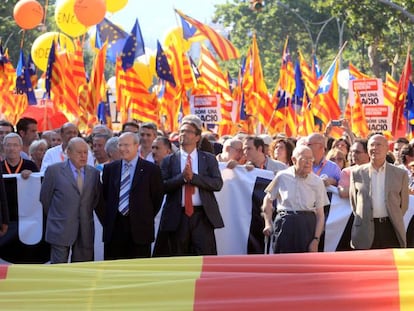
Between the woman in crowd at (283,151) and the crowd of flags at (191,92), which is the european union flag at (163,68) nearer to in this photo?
the crowd of flags at (191,92)

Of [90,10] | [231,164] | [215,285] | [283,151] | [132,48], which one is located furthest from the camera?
[132,48]

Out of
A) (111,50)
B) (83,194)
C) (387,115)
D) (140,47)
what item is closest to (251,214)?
(83,194)

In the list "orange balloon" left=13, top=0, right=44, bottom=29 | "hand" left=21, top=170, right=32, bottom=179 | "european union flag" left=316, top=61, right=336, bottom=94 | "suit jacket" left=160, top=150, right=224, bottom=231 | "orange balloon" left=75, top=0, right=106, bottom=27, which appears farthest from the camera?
"orange balloon" left=13, top=0, right=44, bottom=29

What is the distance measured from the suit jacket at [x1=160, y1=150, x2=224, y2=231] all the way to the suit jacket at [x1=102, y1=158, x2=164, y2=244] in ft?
0.41

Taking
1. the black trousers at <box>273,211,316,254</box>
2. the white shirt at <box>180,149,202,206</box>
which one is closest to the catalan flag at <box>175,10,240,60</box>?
the white shirt at <box>180,149,202,206</box>

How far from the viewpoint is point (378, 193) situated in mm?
9641

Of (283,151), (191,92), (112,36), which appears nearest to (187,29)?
(112,36)

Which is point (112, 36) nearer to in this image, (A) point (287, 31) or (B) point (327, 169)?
(B) point (327, 169)

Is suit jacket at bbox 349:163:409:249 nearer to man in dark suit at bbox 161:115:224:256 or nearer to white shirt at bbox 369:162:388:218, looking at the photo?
white shirt at bbox 369:162:388:218

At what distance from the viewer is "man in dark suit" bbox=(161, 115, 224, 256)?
400 inches

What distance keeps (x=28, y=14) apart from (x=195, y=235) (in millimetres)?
19864

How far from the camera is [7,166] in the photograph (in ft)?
38.0

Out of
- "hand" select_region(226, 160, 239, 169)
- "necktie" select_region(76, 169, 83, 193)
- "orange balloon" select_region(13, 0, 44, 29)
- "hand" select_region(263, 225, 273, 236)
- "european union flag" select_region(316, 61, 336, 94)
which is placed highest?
"orange balloon" select_region(13, 0, 44, 29)

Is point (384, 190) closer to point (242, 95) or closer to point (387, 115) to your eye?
point (387, 115)
